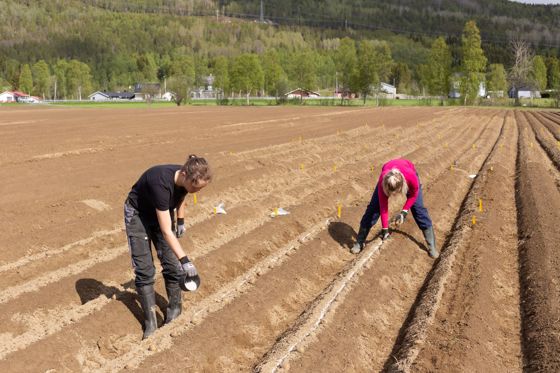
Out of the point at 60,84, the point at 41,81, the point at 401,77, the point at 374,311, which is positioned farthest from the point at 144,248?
the point at 60,84

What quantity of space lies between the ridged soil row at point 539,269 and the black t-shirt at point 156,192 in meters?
3.75

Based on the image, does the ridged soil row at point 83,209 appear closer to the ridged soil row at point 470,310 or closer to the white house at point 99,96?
the ridged soil row at point 470,310

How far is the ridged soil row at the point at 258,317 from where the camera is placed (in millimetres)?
5453

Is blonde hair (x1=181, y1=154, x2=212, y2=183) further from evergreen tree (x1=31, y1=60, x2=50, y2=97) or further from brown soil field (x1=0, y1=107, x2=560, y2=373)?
evergreen tree (x1=31, y1=60, x2=50, y2=97)

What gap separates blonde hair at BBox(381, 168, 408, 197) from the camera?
746 centimetres

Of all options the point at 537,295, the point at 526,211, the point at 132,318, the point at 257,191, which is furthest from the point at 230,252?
the point at 526,211

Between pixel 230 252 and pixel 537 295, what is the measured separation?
4200mm

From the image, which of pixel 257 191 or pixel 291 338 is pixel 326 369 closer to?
pixel 291 338

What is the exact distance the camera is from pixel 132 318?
20.6 ft

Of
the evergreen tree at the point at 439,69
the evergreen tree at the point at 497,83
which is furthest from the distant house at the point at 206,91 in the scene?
the evergreen tree at the point at 439,69

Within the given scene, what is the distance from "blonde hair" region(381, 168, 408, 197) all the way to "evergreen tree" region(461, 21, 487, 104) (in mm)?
77304

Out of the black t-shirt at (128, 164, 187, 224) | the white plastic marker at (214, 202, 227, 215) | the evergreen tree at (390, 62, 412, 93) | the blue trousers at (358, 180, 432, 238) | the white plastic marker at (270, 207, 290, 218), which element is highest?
the evergreen tree at (390, 62, 412, 93)

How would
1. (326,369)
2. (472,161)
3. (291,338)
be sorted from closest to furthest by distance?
1. (326,369)
2. (291,338)
3. (472,161)

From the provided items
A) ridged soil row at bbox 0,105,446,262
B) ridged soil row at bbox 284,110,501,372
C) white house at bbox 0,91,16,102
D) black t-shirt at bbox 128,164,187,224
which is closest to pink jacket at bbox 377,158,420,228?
ridged soil row at bbox 284,110,501,372
